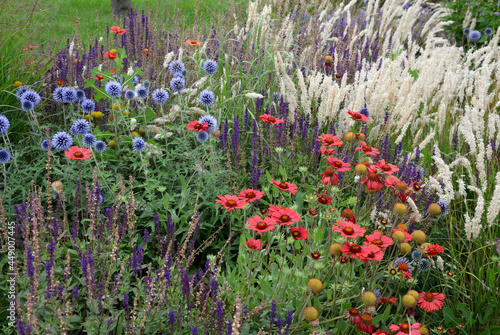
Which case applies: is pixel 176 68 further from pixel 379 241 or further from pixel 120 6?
pixel 120 6

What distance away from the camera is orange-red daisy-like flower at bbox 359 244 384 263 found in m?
1.61

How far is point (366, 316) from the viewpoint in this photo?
159 centimetres

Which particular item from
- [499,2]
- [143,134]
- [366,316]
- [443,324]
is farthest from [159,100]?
[499,2]

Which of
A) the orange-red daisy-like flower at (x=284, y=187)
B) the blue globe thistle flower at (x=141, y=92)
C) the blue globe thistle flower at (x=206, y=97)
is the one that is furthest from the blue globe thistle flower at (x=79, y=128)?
the orange-red daisy-like flower at (x=284, y=187)

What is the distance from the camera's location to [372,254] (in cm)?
168

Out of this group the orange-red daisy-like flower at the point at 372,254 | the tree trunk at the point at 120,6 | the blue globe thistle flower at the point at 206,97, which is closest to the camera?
the orange-red daisy-like flower at the point at 372,254

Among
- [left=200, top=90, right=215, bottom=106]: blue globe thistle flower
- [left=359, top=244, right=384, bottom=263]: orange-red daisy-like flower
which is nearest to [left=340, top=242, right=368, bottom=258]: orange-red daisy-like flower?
[left=359, top=244, right=384, bottom=263]: orange-red daisy-like flower

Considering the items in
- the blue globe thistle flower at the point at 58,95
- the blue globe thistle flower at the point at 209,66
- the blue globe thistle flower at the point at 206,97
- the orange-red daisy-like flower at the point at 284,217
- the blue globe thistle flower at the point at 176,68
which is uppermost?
the blue globe thistle flower at the point at 209,66

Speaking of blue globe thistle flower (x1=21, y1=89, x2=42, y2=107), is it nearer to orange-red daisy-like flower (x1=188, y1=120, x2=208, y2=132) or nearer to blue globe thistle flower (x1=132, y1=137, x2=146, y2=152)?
blue globe thistle flower (x1=132, y1=137, x2=146, y2=152)

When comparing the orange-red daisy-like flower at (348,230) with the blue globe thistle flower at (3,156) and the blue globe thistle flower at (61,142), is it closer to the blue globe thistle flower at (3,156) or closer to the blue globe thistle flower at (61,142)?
the blue globe thistle flower at (61,142)

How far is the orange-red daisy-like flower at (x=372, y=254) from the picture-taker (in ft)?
5.29

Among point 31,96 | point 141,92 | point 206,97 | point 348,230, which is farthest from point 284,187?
point 31,96

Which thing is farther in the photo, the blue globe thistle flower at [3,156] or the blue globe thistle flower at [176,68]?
the blue globe thistle flower at [176,68]

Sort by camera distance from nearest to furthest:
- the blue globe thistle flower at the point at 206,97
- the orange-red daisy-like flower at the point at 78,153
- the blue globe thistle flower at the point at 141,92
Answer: the orange-red daisy-like flower at the point at 78,153 < the blue globe thistle flower at the point at 206,97 < the blue globe thistle flower at the point at 141,92
